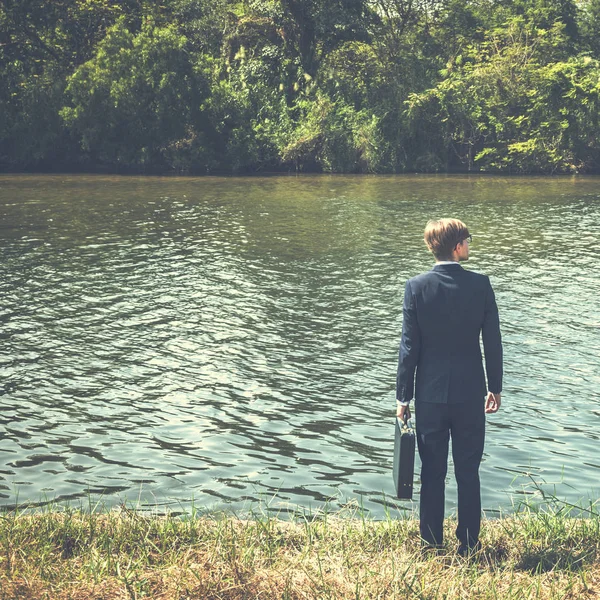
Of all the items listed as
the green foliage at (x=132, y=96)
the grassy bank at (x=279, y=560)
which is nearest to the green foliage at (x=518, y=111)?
the green foliage at (x=132, y=96)

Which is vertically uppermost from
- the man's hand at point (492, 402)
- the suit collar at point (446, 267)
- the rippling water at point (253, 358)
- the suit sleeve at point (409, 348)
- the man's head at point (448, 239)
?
the man's head at point (448, 239)

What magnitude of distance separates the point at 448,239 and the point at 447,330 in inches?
25.4

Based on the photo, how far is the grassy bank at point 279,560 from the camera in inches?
198

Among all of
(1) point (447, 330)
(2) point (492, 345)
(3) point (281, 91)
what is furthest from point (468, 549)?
(3) point (281, 91)

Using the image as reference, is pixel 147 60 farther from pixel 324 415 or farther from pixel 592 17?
pixel 324 415

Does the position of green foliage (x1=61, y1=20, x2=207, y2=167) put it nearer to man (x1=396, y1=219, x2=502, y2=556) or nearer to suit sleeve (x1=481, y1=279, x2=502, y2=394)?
man (x1=396, y1=219, x2=502, y2=556)

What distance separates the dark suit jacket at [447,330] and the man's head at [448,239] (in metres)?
0.09

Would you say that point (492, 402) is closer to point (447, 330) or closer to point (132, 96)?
point (447, 330)

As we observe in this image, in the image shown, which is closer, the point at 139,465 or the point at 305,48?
the point at 139,465

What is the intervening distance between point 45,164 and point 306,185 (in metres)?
18.0

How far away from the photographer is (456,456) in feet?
19.3

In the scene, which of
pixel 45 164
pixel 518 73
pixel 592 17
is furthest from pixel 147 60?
pixel 592 17

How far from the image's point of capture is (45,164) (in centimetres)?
5072

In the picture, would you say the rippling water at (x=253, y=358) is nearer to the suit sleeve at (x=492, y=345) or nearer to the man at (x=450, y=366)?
the man at (x=450, y=366)
